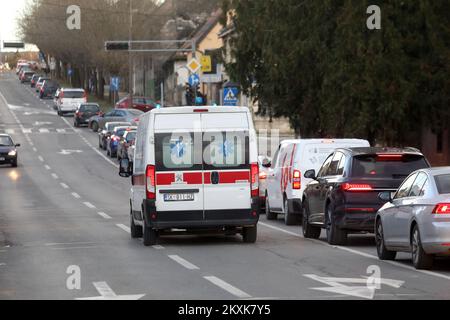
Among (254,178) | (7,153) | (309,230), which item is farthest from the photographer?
(7,153)

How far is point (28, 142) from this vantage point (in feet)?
248

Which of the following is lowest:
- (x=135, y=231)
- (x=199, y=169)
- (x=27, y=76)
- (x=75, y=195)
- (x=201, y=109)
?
(x=27, y=76)

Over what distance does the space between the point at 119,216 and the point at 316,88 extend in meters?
14.6

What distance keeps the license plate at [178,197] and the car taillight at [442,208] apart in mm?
6095

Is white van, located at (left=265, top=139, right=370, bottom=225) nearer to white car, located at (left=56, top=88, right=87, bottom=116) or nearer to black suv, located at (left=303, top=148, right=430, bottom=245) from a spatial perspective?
black suv, located at (left=303, top=148, right=430, bottom=245)

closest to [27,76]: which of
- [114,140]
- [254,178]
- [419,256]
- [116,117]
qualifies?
[116,117]

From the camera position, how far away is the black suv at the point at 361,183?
21969mm

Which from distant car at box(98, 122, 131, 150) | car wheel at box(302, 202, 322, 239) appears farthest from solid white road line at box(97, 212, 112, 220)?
distant car at box(98, 122, 131, 150)

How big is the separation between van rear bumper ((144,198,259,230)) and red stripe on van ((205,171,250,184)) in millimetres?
429

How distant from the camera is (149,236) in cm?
2267

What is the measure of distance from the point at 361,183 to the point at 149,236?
146 inches

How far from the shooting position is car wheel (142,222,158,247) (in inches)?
Answer: 890

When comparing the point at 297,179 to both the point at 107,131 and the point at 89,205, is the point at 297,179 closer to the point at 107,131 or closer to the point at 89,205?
the point at 89,205
